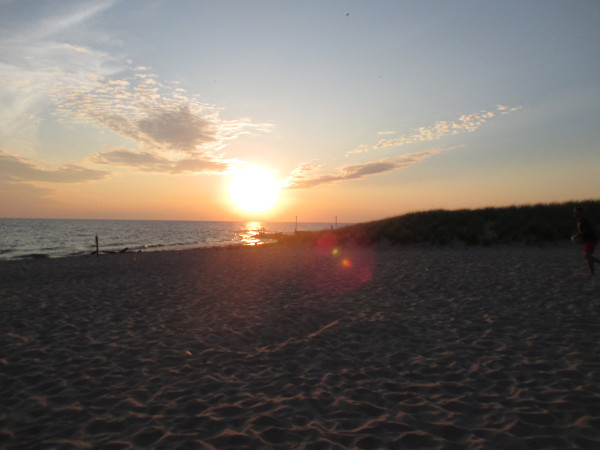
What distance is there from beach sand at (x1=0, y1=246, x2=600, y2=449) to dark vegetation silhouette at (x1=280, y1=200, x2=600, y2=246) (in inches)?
556

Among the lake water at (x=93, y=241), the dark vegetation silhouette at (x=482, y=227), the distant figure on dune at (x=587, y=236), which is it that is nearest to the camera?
the distant figure on dune at (x=587, y=236)

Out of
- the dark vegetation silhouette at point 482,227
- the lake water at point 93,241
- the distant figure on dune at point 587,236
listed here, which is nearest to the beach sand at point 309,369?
the distant figure on dune at point 587,236

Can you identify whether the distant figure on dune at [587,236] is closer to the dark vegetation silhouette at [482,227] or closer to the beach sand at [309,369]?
the beach sand at [309,369]

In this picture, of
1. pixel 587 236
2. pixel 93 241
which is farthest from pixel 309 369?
pixel 93 241

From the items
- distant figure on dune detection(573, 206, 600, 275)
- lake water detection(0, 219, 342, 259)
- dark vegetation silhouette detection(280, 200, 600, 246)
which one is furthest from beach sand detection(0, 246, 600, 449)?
lake water detection(0, 219, 342, 259)

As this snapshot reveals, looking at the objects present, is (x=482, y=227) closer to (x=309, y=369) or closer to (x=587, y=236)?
(x=587, y=236)

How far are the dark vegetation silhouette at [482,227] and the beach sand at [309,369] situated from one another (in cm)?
1413

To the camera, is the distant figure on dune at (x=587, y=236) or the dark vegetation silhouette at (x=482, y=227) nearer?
the distant figure on dune at (x=587, y=236)

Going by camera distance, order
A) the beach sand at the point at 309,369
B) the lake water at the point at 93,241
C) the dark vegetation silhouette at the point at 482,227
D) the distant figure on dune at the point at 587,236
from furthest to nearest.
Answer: the lake water at the point at 93,241 → the dark vegetation silhouette at the point at 482,227 → the distant figure on dune at the point at 587,236 → the beach sand at the point at 309,369

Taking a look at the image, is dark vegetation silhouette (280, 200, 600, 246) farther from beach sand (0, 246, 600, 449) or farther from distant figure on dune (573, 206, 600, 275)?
beach sand (0, 246, 600, 449)

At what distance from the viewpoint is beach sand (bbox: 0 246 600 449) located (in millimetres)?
3814

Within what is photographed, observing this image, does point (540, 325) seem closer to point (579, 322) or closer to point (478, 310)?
point (579, 322)

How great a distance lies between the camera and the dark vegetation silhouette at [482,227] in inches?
942

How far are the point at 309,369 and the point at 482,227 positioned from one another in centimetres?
2532
